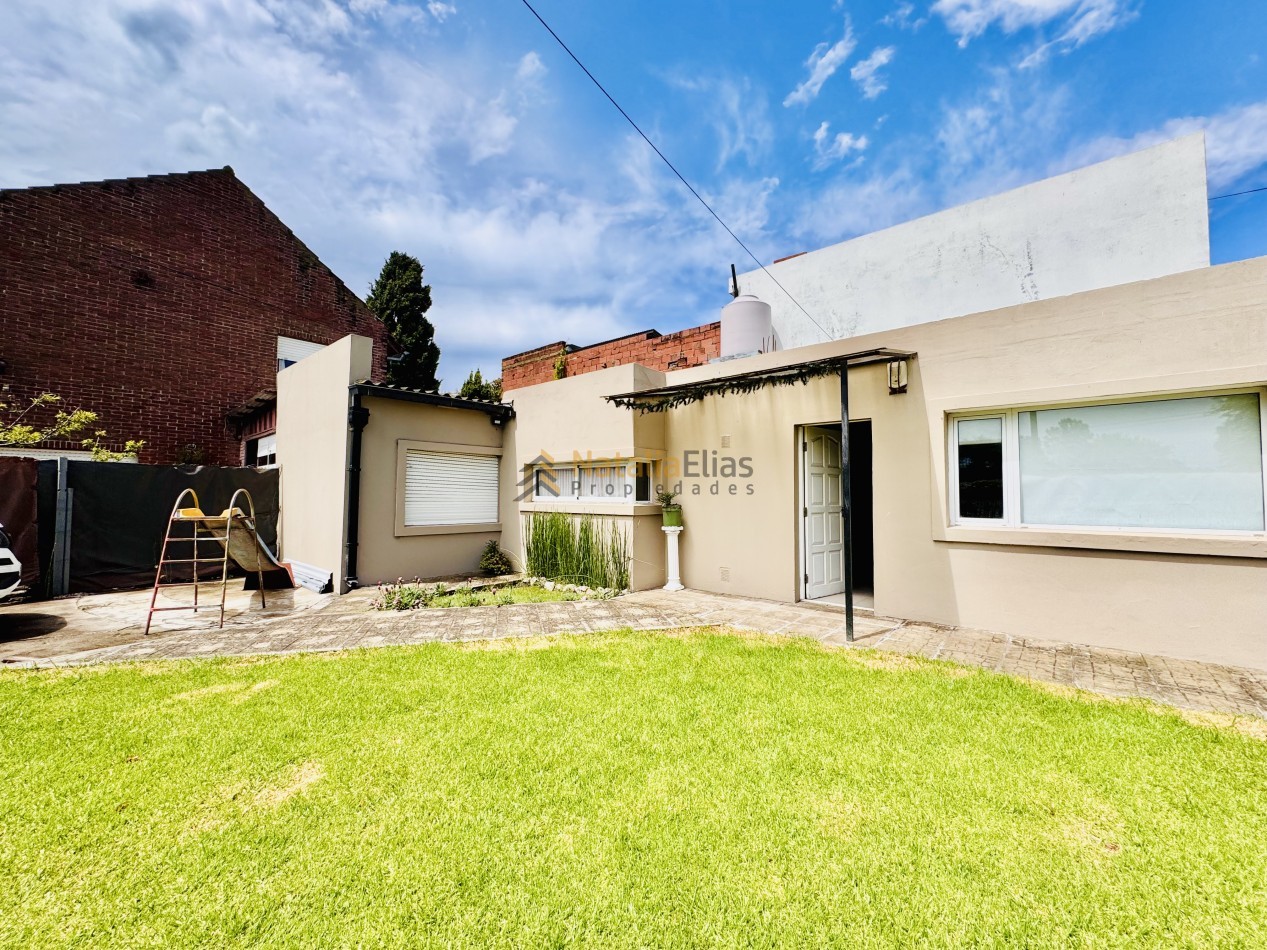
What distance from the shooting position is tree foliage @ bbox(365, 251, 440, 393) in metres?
22.0

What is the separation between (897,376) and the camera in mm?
6391

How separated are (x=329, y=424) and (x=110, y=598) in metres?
3.99

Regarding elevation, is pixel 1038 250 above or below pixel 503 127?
below

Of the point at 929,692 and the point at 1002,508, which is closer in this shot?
the point at 929,692

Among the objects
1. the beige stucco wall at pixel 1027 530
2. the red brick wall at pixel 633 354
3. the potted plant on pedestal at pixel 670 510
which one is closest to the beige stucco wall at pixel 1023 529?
the beige stucco wall at pixel 1027 530

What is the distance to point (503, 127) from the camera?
311 inches

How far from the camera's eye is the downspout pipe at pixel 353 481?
8258mm

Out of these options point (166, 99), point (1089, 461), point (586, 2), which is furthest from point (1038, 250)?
point (166, 99)

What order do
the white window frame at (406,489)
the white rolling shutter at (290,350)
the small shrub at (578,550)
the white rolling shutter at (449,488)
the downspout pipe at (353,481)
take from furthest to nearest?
the white rolling shutter at (290,350)
the white rolling shutter at (449,488)
the white window frame at (406,489)
the small shrub at (578,550)
the downspout pipe at (353,481)

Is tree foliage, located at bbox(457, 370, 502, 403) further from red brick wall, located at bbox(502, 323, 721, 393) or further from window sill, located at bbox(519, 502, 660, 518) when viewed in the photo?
window sill, located at bbox(519, 502, 660, 518)

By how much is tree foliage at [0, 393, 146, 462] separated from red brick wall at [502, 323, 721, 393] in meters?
8.72

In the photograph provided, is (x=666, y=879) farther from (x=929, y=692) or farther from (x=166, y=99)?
(x=166, y=99)

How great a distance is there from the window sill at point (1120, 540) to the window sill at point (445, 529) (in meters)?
7.62

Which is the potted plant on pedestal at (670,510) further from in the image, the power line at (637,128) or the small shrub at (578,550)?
the power line at (637,128)
